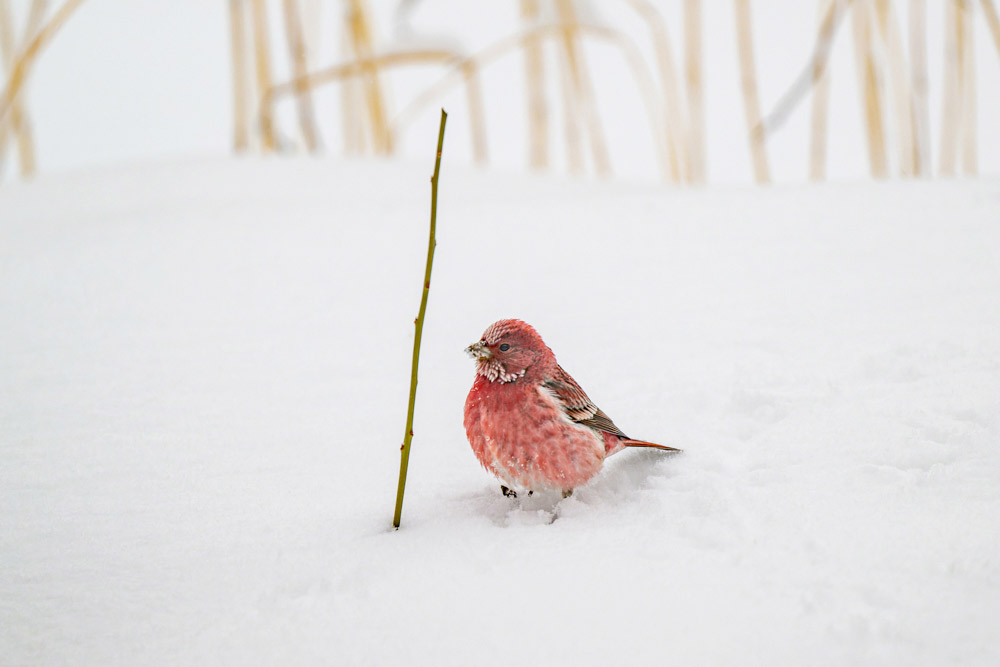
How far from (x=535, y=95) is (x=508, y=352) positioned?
2648 mm

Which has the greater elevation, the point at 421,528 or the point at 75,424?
the point at 75,424

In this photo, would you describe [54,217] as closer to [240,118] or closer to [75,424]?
[240,118]

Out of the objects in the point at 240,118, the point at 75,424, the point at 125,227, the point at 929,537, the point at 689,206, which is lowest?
the point at 929,537

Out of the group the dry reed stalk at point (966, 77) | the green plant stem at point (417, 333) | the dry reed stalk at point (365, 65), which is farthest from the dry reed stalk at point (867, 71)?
the green plant stem at point (417, 333)

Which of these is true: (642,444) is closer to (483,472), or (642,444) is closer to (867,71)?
(483,472)

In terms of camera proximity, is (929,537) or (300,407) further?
(300,407)

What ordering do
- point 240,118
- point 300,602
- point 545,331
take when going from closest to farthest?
point 300,602, point 545,331, point 240,118

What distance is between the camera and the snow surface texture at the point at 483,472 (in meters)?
0.96

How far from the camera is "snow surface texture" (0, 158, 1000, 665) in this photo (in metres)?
0.96

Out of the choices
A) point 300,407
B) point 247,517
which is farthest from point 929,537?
point 300,407

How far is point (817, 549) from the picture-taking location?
3.44 ft

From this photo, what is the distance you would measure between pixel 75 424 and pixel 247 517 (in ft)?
2.06

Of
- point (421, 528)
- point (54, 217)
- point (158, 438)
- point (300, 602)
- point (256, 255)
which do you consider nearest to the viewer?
point (300, 602)

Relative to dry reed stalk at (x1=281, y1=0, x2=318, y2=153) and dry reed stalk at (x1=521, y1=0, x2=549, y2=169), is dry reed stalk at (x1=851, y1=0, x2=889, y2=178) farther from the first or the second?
dry reed stalk at (x1=281, y1=0, x2=318, y2=153)
